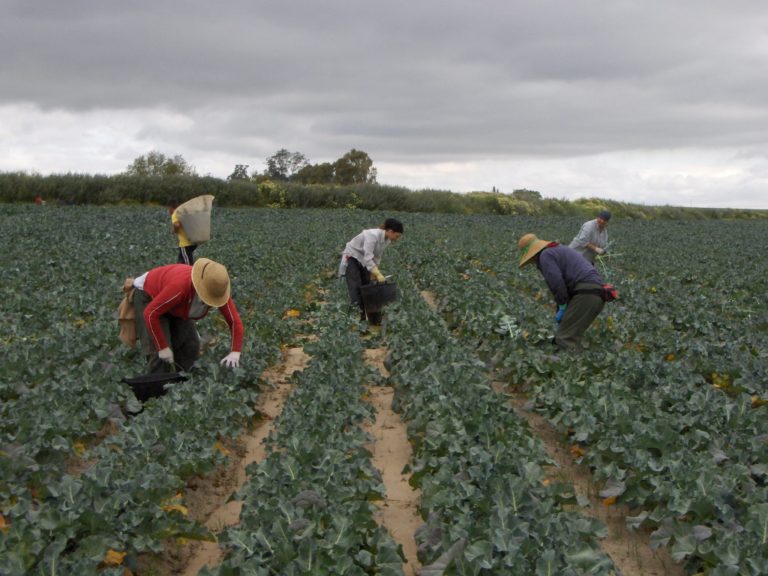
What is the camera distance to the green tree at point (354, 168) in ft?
232

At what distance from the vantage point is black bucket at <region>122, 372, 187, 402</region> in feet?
20.4

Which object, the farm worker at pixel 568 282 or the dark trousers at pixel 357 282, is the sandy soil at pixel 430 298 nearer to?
the dark trousers at pixel 357 282

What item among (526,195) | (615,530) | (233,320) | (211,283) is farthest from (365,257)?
(526,195)

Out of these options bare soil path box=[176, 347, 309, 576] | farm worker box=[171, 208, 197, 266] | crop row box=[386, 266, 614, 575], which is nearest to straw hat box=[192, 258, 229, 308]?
bare soil path box=[176, 347, 309, 576]

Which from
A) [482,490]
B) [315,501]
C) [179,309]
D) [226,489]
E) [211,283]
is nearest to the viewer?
[315,501]

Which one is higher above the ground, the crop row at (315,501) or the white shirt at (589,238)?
the white shirt at (589,238)

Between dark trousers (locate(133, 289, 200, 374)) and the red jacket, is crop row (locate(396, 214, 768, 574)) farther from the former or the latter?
dark trousers (locate(133, 289, 200, 374))

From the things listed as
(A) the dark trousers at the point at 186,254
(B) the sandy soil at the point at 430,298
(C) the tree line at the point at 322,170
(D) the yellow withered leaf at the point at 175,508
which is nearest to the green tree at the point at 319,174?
(C) the tree line at the point at 322,170

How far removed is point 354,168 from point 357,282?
61.7 metres

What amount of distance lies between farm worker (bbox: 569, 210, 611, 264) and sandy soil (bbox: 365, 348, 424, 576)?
470 centimetres

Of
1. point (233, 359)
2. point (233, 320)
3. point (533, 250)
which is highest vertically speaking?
point (533, 250)

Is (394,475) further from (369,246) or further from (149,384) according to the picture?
(369,246)

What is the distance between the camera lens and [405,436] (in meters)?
6.31

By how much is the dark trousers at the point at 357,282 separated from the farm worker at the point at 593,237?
3047mm
